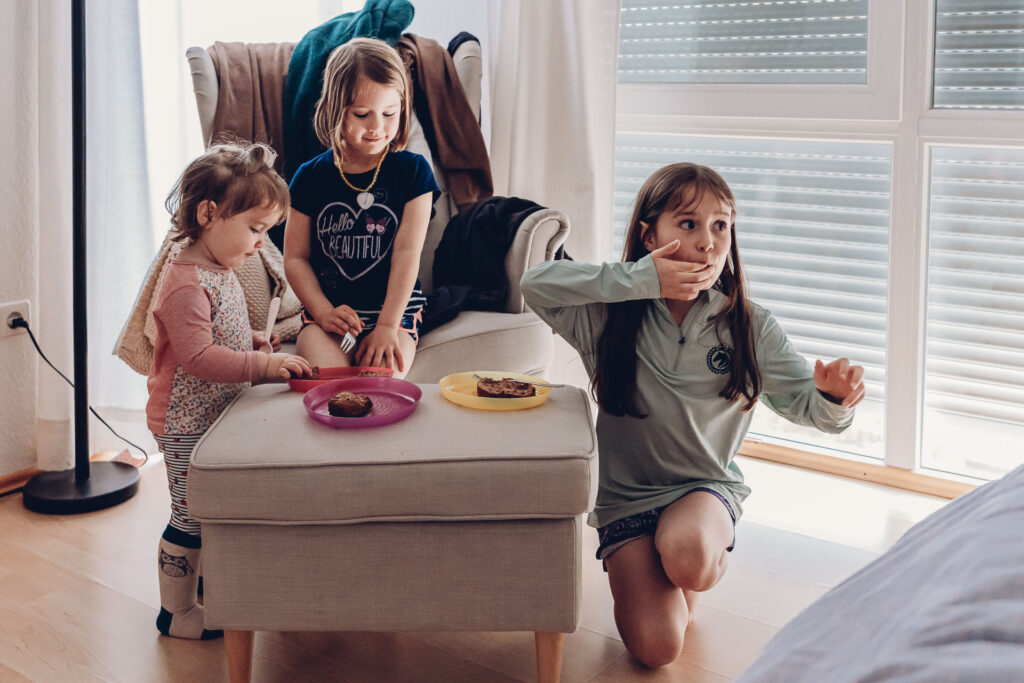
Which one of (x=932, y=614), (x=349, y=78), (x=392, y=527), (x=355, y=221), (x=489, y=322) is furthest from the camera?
(x=489, y=322)

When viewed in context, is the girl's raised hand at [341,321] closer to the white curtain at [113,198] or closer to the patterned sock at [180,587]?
the patterned sock at [180,587]

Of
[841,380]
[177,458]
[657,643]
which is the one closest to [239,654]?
[177,458]

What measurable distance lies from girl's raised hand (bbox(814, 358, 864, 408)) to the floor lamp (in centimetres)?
154

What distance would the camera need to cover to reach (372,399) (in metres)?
1.56

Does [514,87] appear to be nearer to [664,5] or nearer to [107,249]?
[664,5]

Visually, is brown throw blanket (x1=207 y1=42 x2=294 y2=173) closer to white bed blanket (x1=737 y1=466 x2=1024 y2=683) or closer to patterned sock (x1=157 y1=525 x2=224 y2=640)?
patterned sock (x1=157 y1=525 x2=224 y2=640)

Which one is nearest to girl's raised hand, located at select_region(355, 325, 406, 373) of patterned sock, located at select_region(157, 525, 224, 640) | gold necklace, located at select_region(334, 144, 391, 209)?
gold necklace, located at select_region(334, 144, 391, 209)

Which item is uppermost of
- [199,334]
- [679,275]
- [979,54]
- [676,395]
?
[979,54]

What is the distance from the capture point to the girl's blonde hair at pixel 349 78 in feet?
6.11

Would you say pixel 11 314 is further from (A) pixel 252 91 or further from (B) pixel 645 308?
(B) pixel 645 308

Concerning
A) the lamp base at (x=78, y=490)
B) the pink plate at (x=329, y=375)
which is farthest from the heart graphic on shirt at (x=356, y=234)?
the lamp base at (x=78, y=490)

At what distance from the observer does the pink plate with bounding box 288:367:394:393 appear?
162cm

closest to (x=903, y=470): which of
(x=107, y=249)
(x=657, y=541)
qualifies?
(x=657, y=541)

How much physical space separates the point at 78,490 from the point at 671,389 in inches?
53.8
